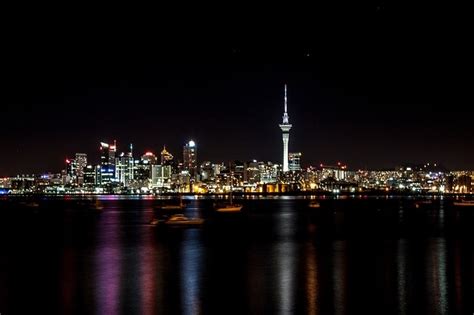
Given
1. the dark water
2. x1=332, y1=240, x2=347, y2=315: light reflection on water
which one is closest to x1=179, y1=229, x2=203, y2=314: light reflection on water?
the dark water

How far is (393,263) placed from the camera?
2344 centimetres

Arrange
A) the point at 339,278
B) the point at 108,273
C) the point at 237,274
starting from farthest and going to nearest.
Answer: the point at 108,273 → the point at 237,274 → the point at 339,278

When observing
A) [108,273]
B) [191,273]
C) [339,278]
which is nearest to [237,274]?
[191,273]

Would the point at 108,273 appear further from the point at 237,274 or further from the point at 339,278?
the point at 339,278

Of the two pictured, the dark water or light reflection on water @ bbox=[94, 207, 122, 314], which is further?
light reflection on water @ bbox=[94, 207, 122, 314]

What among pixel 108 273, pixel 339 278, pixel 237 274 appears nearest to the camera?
pixel 339 278

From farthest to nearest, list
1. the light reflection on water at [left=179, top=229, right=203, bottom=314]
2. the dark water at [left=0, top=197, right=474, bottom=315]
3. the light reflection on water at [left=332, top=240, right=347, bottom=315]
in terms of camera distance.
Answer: the light reflection on water at [left=179, top=229, right=203, bottom=314] < the dark water at [left=0, top=197, right=474, bottom=315] < the light reflection on water at [left=332, top=240, right=347, bottom=315]

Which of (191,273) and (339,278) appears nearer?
(339,278)

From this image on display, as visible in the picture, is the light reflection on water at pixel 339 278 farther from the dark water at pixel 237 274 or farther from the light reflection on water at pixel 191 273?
the light reflection on water at pixel 191 273

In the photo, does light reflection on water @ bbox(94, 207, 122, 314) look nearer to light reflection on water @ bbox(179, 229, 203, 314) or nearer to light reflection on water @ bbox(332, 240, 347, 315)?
light reflection on water @ bbox(179, 229, 203, 314)

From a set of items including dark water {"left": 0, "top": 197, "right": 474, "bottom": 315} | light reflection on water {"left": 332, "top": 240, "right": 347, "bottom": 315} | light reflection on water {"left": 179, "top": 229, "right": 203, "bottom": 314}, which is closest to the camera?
light reflection on water {"left": 332, "top": 240, "right": 347, "bottom": 315}

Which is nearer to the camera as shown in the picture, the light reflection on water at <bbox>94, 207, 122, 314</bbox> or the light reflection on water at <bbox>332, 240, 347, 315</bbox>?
the light reflection on water at <bbox>332, 240, 347, 315</bbox>

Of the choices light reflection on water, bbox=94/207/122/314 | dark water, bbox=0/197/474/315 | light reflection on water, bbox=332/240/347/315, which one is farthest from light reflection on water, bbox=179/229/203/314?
light reflection on water, bbox=332/240/347/315

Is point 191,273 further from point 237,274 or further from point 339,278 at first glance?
point 339,278
